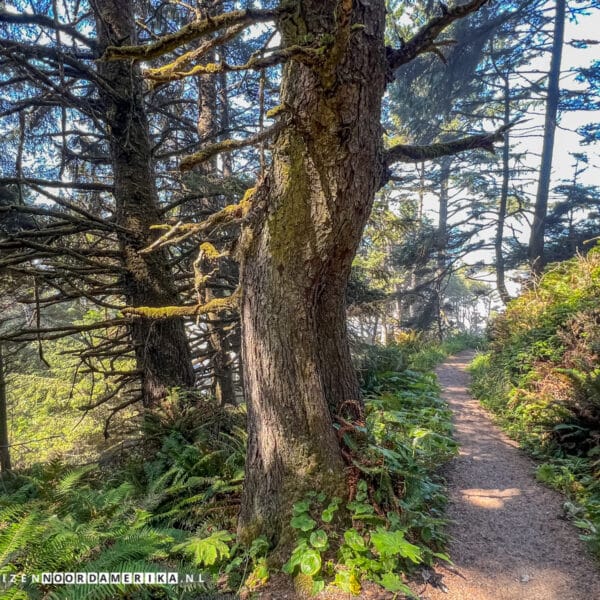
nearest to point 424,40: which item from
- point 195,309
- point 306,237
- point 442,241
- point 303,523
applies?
point 306,237

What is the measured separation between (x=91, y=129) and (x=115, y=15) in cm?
345

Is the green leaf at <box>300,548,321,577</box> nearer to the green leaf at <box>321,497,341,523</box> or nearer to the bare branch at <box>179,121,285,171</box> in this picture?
the green leaf at <box>321,497,341,523</box>

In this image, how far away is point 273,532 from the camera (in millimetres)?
2836

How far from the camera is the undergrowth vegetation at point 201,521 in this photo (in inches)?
90.5

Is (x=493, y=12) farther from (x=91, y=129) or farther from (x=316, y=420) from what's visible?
(x=316, y=420)

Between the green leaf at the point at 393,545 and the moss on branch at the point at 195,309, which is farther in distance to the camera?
the moss on branch at the point at 195,309

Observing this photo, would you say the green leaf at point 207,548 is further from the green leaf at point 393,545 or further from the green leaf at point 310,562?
the green leaf at point 393,545

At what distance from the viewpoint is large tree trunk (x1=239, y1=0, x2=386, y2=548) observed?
250 centimetres

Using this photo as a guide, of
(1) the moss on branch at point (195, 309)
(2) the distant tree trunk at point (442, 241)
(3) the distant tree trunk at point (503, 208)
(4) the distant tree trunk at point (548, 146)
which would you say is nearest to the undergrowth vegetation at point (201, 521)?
(1) the moss on branch at point (195, 309)

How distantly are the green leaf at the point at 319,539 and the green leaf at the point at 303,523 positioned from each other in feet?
0.17

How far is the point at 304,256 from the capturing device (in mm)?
2787

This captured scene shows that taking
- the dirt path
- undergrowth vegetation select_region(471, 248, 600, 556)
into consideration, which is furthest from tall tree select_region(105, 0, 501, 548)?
undergrowth vegetation select_region(471, 248, 600, 556)

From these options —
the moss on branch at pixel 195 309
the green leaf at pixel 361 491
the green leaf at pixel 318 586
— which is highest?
the moss on branch at pixel 195 309

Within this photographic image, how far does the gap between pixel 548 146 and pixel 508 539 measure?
15201 millimetres
